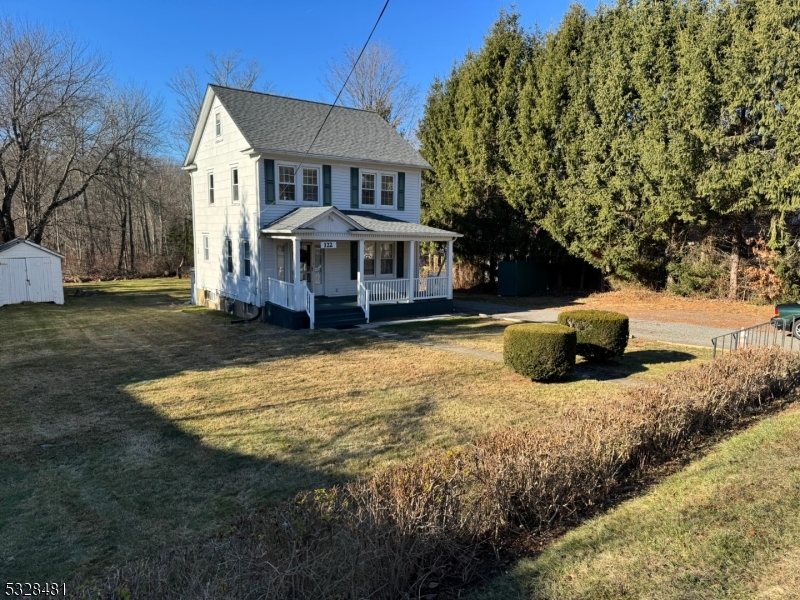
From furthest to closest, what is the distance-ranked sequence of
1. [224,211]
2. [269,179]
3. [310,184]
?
[224,211], [310,184], [269,179]

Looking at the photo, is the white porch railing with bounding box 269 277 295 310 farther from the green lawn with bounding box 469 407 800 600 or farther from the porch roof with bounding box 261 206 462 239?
the green lawn with bounding box 469 407 800 600

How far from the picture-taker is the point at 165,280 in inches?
1362

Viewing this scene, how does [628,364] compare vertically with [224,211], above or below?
below

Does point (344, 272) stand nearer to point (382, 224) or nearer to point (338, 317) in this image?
point (382, 224)

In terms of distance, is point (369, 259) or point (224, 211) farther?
point (369, 259)

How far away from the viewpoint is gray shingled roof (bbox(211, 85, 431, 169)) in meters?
17.1

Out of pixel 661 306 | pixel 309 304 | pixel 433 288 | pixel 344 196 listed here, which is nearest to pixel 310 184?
pixel 344 196

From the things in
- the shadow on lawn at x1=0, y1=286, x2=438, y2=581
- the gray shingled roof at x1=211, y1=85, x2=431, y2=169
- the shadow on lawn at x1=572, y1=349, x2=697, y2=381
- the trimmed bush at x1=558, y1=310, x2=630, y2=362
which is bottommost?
the shadow on lawn at x1=0, y1=286, x2=438, y2=581

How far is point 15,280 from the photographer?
2022 cm

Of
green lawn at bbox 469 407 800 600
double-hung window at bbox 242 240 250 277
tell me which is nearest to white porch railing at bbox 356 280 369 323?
double-hung window at bbox 242 240 250 277

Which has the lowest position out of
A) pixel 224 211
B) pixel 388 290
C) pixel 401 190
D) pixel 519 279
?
pixel 388 290

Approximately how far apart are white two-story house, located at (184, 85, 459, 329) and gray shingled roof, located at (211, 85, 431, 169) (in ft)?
0.16

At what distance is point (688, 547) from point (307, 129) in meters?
17.8

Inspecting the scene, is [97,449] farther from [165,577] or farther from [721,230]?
[721,230]
